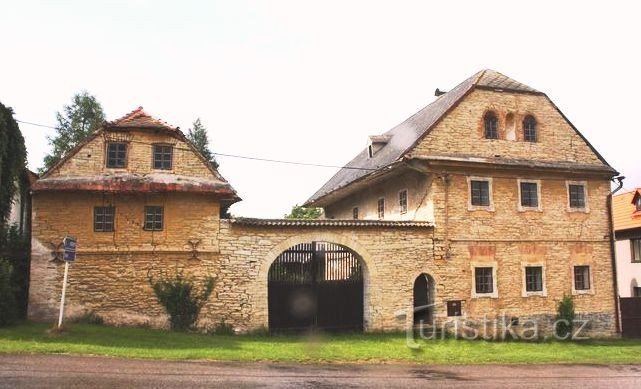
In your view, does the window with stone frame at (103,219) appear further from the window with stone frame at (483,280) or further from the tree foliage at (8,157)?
the window with stone frame at (483,280)

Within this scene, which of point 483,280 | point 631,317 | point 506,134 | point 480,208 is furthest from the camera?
point 631,317

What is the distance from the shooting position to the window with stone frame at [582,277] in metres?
21.2

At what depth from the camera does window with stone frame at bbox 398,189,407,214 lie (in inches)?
856

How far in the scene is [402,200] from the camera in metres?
22.0

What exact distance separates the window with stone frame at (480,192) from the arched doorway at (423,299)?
352cm

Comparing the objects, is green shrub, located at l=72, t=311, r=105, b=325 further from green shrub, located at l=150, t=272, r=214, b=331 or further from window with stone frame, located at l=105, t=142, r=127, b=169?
window with stone frame, located at l=105, t=142, r=127, b=169

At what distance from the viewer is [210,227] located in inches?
691

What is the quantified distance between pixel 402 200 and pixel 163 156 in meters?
9.75

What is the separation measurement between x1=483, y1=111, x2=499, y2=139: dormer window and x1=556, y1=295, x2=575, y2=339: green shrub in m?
6.91

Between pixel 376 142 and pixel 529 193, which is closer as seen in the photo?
pixel 529 193

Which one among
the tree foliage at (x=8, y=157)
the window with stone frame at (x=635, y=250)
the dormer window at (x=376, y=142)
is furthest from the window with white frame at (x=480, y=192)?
the tree foliage at (x=8, y=157)

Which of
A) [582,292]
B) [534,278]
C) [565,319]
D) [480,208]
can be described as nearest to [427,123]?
[480,208]

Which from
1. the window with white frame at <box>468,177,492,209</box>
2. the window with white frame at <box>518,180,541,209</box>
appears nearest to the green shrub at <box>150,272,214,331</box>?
the window with white frame at <box>468,177,492,209</box>

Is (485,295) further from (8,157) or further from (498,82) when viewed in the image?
(8,157)
